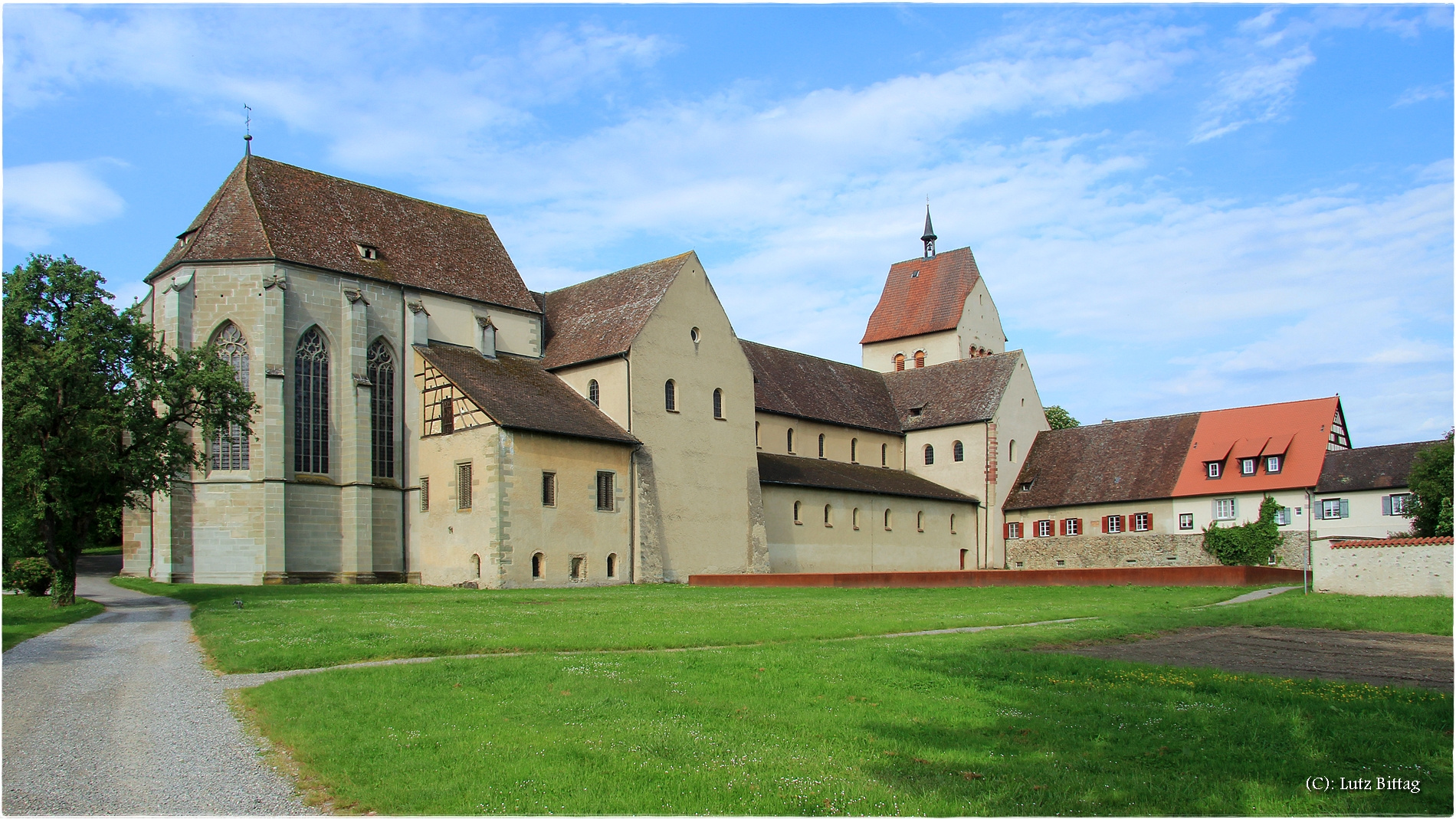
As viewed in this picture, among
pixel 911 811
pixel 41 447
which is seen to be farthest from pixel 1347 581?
pixel 41 447

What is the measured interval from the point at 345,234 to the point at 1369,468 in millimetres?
48919

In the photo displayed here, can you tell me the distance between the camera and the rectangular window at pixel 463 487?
4222 cm

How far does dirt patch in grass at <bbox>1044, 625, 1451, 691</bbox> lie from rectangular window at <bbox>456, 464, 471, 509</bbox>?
90.4 feet

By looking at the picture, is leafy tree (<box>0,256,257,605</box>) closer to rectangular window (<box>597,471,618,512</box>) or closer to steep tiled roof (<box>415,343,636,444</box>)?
steep tiled roof (<box>415,343,636,444</box>)

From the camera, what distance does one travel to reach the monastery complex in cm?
4188

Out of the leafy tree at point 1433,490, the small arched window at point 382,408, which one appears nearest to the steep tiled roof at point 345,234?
the small arched window at point 382,408

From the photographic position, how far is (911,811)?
8711mm

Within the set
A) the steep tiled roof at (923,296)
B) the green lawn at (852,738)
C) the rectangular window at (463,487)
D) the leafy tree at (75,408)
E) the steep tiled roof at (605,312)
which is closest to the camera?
the green lawn at (852,738)

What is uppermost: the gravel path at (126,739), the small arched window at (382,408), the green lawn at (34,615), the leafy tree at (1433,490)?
the small arched window at (382,408)

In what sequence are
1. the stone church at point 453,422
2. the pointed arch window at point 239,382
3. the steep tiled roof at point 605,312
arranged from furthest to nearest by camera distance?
1. the steep tiled roof at point 605,312
2. the pointed arch window at point 239,382
3. the stone church at point 453,422

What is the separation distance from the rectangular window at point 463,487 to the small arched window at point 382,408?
4677 millimetres

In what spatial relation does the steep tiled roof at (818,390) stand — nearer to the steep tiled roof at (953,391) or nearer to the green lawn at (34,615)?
the steep tiled roof at (953,391)

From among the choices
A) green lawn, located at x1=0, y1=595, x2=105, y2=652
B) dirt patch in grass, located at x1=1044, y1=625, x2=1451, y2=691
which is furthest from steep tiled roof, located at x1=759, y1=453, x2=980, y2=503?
dirt patch in grass, located at x1=1044, y1=625, x2=1451, y2=691

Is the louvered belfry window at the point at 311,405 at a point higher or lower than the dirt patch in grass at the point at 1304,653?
higher
